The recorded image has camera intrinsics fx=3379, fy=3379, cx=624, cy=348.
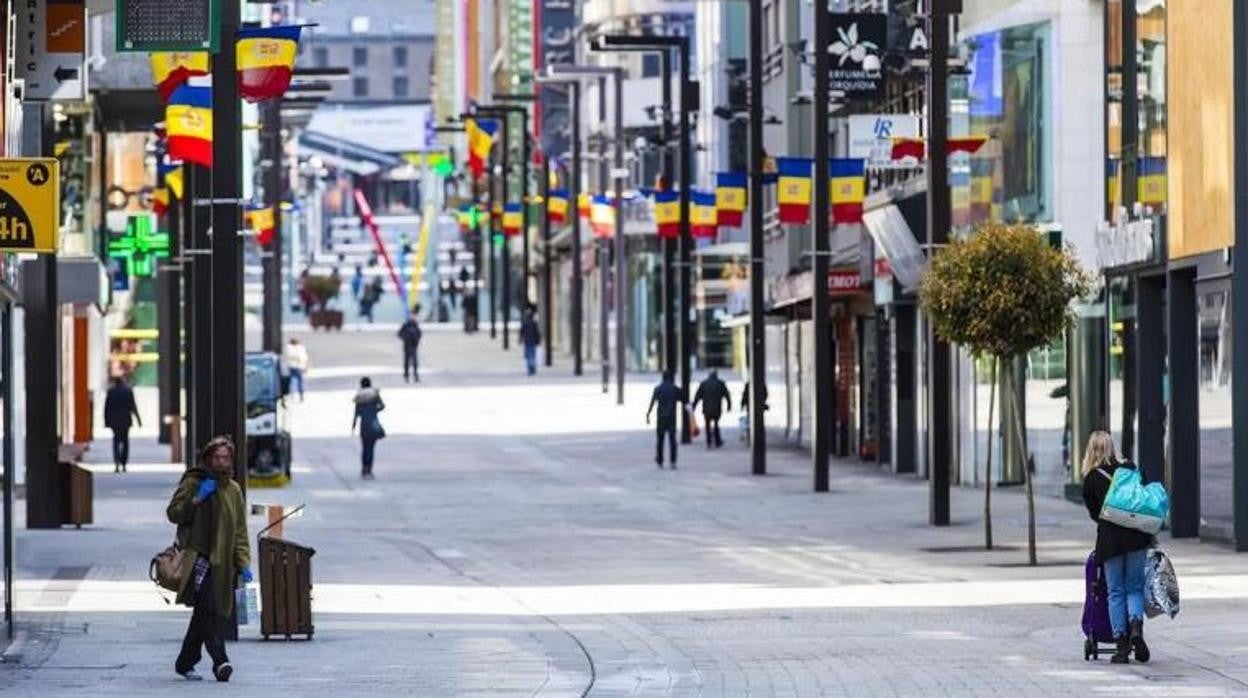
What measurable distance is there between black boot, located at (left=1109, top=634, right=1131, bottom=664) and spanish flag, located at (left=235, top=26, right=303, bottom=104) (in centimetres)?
1029

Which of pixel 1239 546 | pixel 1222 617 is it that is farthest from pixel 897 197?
pixel 1222 617

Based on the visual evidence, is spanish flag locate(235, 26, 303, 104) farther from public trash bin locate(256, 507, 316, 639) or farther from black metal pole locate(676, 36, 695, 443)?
black metal pole locate(676, 36, 695, 443)

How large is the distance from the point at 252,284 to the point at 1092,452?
166 meters

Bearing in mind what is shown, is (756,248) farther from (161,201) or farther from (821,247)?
(161,201)

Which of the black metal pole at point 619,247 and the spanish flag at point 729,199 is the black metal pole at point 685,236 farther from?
the black metal pole at point 619,247

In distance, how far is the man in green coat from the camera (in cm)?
2122

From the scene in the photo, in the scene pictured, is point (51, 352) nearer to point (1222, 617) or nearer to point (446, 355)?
point (1222, 617)

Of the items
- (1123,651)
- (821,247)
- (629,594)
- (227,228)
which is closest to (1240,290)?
(629,594)

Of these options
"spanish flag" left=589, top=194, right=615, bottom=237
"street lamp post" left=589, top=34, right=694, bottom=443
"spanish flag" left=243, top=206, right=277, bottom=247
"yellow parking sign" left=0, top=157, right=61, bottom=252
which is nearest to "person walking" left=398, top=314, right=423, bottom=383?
"spanish flag" left=589, top=194, right=615, bottom=237

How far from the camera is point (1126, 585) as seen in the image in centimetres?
2191

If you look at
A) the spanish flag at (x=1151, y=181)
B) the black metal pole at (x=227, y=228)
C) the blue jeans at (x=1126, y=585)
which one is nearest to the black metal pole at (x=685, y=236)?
the spanish flag at (x=1151, y=181)

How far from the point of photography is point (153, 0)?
25.1 meters

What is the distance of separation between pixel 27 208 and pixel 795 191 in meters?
32.1

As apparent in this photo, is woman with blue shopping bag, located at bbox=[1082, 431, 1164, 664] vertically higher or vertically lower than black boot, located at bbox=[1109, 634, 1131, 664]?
higher
